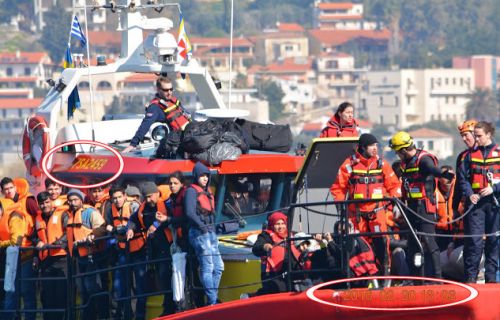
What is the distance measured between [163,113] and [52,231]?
2.40 m

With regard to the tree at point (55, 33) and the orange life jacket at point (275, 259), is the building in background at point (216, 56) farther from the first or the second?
the orange life jacket at point (275, 259)

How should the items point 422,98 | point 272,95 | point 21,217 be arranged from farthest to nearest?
point 422,98 < point 272,95 < point 21,217

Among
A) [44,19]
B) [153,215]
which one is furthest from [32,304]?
[44,19]

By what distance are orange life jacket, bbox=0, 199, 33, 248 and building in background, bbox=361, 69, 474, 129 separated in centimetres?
16915

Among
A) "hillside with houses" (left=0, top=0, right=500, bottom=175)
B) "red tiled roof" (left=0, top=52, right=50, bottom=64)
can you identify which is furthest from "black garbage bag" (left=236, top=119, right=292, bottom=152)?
"red tiled roof" (left=0, top=52, right=50, bottom=64)

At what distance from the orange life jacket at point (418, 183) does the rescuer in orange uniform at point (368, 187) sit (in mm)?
109

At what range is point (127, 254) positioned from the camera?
15.0 m

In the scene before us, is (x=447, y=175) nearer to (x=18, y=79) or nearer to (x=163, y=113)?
(x=163, y=113)

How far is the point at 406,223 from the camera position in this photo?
45.9 feet

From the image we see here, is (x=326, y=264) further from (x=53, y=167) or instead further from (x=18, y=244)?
(x=53, y=167)

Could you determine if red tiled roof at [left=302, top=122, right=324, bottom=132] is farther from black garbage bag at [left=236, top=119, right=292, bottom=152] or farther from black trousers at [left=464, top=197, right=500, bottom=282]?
black trousers at [left=464, top=197, right=500, bottom=282]

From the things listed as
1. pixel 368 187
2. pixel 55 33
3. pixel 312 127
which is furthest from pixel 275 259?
pixel 55 33

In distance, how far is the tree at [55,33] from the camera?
506 feet

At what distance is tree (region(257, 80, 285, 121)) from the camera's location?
169000 mm
